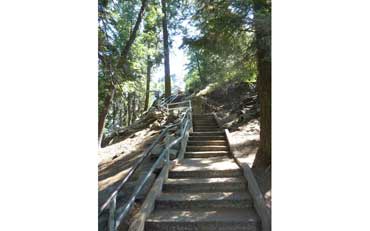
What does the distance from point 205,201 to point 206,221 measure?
401 millimetres

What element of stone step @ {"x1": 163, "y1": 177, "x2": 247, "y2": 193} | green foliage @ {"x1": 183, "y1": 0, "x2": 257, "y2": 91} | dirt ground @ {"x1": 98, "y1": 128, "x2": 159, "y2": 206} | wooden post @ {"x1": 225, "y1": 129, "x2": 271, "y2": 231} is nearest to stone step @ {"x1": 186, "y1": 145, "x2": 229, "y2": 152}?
dirt ground @ {"x1": 98, "y1": 128, "x2": 159, "y2": 206}

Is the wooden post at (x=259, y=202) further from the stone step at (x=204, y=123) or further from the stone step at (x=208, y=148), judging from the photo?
the stone step at (x=204, y=123)

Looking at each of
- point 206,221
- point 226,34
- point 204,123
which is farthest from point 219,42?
point 204,123

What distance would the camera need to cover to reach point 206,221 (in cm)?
265

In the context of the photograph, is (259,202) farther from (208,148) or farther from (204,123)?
(204,123)

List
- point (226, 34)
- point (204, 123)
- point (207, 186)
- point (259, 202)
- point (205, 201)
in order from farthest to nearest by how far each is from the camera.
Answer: point (204, 123) < point (226, 34) < point (207, 186) < point (205, 201) < point (259, 202)

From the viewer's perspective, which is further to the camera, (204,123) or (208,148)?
(204,123)

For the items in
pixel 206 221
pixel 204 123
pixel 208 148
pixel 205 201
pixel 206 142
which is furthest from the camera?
pixel 204 123
